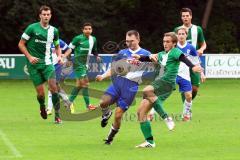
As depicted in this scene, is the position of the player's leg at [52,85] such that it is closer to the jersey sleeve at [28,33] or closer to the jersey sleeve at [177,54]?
the jersey sleeve at [28,33]

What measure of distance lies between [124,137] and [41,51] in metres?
3.23

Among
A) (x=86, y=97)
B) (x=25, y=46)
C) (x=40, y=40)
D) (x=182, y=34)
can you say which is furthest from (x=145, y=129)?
(x=86, y=97)

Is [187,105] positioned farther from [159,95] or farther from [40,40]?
[40,40]

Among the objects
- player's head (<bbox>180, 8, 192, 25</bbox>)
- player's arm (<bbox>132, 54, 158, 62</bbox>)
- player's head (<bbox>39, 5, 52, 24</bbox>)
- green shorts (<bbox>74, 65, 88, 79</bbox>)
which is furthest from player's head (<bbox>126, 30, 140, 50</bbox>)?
green shorts (<bbox>74, 65, 88, 79</bbox>)

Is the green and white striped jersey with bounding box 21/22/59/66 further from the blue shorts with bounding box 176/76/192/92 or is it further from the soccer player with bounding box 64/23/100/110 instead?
the soccer player with bounding box 64/23/100/110

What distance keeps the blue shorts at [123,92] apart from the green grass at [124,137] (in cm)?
71

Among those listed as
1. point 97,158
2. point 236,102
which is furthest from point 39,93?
point 236,102

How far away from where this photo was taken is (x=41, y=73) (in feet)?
52.5

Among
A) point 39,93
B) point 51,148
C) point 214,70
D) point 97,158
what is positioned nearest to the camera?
point 97,158

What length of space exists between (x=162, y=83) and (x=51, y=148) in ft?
8.10

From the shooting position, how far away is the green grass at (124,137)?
11492 mm

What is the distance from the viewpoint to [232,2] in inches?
1705

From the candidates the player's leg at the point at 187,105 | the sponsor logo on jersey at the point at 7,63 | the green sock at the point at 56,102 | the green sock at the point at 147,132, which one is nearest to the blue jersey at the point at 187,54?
the player's leg at the point at 187,105

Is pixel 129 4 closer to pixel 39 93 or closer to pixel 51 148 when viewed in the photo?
pixel 39 93
